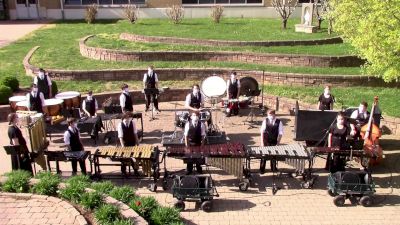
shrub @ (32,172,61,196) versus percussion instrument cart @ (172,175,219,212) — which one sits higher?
Result: shrub @ (32,172,61,196)

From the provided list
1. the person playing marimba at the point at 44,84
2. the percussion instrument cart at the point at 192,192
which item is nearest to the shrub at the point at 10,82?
the person playing marimba at the point at 44,84

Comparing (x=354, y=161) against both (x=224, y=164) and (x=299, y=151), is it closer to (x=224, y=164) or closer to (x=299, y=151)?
(x=299, y=151)

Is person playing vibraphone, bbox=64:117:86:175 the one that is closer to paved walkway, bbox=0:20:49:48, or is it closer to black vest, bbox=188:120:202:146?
black vest, bbox=188:120:202:146

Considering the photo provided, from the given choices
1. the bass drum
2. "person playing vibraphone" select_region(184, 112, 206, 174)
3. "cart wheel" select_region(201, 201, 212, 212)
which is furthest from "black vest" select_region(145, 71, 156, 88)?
"cart wheel" select_region(201, 201, 212, 212)

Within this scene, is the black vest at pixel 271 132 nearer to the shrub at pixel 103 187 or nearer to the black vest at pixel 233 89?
the black vest at pixel 233 89

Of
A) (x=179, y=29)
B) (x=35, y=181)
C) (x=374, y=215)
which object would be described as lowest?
(x=374, y=215)

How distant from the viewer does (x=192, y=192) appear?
9.61m

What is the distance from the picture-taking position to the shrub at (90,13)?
30.9 m

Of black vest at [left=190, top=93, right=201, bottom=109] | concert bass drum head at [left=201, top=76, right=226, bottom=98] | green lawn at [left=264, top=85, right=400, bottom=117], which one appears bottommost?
green lawn at [left=264, top=85, right=400, bottom=117]

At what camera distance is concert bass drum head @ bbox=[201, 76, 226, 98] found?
566 inches

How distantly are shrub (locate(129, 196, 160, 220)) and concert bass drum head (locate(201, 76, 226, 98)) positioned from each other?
6163 millimetres

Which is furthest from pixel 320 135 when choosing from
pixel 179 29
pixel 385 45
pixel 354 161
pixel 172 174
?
pixel 179 29

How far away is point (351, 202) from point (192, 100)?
220 inches

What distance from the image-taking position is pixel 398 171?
11508mm
